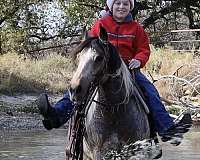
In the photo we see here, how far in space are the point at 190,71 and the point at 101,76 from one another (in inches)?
595

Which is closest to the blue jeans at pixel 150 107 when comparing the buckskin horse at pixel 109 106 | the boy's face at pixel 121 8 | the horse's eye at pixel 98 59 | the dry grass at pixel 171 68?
the buckskin horse at pixel 109 106

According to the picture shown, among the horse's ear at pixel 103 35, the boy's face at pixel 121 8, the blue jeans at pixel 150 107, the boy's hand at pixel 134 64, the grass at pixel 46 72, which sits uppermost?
the boy's face at pixel 121 8

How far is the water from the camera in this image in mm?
12039

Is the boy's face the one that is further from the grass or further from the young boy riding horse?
the grass

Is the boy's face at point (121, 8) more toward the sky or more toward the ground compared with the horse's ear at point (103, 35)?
more toward the sky

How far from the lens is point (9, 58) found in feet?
74.5

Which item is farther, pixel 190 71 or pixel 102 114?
pixel 190 71

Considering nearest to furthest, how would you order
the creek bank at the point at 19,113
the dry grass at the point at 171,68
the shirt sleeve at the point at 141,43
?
the shirt sleeve at the point at 141,43, the creek bank at the point at 19,113, the dry grass at the point at 171,68

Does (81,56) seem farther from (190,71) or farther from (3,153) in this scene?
(190,71)

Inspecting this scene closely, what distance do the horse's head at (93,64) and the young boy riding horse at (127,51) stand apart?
0.69 meters

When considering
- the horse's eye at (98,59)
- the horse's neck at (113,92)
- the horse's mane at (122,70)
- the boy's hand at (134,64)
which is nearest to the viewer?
the horse's eye at (98,59)

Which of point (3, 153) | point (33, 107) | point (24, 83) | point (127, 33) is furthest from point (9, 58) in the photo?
point (127, 33)

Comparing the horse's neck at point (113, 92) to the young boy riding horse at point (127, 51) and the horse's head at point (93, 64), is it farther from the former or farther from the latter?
the young boy riding horse at point (127, 51)

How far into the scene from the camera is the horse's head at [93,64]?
17.3 feet
